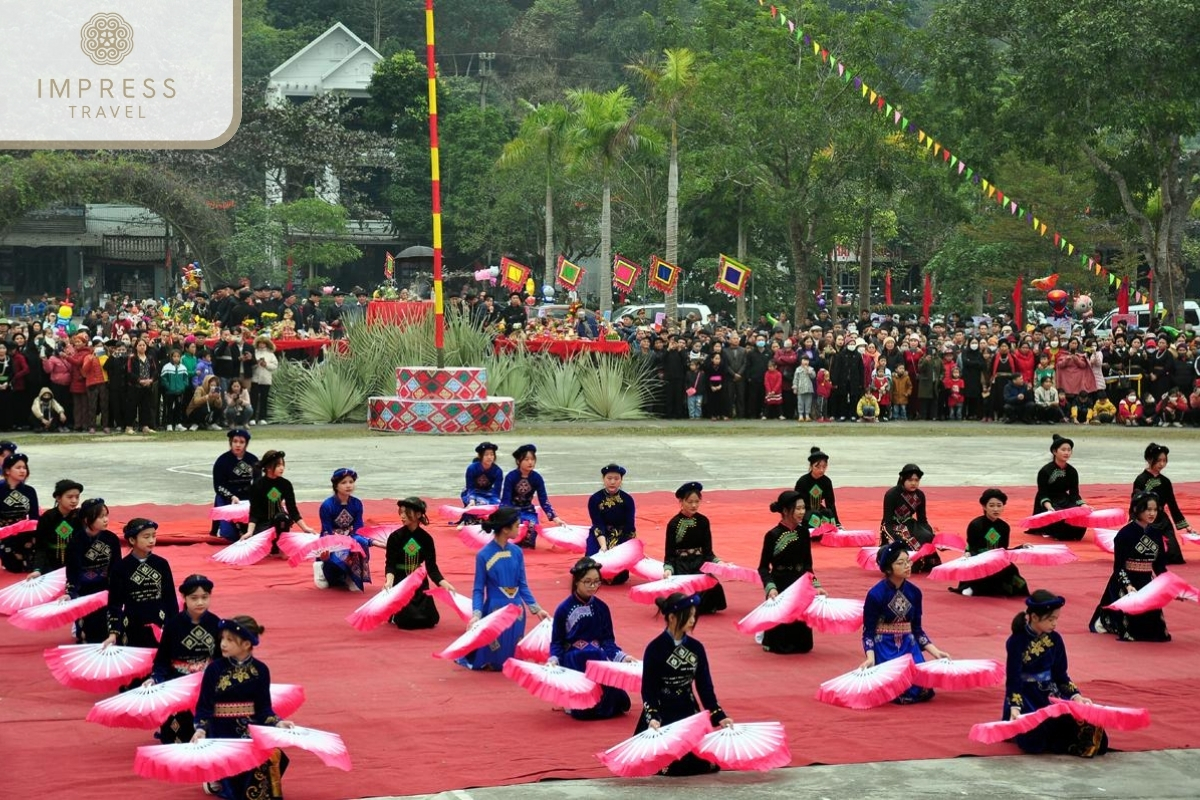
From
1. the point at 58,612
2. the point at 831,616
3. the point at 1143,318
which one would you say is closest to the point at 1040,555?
the point at 831,616

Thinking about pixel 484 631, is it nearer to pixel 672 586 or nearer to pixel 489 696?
pixel 489 696

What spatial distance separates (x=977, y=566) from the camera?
1340cm

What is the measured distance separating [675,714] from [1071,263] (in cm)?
3965

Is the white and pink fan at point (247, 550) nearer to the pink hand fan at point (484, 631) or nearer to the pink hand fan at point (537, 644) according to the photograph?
the pink hand fan at point (484, 631)

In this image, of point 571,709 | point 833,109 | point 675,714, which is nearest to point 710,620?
point 571,709

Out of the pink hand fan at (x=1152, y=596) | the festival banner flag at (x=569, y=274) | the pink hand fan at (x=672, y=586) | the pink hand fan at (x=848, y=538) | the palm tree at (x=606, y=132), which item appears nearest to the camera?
the pink hand fan at (x=1152, y=596)

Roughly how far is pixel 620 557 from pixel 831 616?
8.42 ft

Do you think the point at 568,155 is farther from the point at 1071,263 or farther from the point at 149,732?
the point at 149,732

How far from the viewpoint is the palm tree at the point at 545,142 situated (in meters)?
49.8

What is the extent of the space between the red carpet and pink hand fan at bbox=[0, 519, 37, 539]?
136 cm

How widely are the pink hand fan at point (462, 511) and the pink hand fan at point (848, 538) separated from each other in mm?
3340

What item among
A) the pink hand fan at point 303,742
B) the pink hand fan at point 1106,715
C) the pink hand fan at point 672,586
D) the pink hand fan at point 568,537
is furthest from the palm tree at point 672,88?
the pink hand fan at point 303,742

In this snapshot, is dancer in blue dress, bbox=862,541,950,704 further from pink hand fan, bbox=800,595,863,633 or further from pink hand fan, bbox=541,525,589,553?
pink hand fan, bbox=541,525,589,553

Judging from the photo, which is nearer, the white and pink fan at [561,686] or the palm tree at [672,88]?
the white and pink fan at [561,686]
